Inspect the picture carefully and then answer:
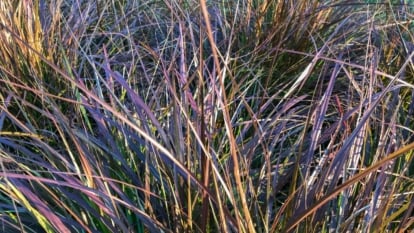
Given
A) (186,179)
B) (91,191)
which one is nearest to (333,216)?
(186,179)

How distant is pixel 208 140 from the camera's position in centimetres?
99

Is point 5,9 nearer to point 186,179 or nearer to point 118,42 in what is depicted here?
point 118,42

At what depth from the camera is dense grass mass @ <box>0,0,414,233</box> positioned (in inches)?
38.8

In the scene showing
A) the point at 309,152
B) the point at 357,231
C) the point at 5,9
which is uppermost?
the point at 5,9

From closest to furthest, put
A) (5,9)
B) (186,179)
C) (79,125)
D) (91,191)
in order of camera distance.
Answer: (91,191) → (186,179) → (79,125) → (5,9)

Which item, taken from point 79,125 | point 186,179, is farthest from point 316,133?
point 79,125

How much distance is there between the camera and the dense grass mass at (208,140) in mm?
985

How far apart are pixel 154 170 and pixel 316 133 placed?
346mm

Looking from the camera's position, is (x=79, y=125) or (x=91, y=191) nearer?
(x=91, y=191)

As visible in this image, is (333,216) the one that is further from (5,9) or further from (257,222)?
(5,9)

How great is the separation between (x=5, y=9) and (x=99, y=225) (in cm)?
100

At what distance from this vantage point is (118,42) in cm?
205

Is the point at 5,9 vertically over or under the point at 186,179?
over

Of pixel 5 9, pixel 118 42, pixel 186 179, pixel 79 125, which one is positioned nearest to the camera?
pixel 186 179
